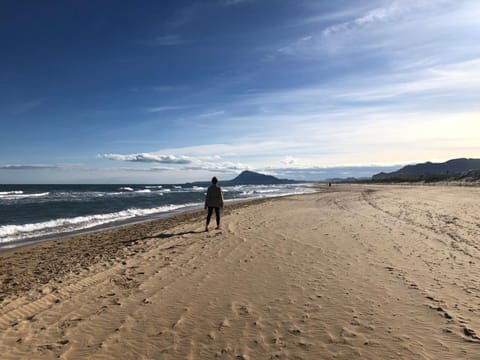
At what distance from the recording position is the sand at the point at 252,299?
4.42 meters

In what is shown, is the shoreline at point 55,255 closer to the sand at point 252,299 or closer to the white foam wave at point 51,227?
the sand at point 252,299

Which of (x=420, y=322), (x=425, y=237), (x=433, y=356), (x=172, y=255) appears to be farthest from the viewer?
(x=425, y=237)

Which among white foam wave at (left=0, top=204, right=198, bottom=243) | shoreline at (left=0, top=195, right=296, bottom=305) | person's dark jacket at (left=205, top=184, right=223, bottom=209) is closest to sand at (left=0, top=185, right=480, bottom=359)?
shoreline at (left=0, top=195, right=296, bottom=305)

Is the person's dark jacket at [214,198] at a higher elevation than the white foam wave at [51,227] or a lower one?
higher

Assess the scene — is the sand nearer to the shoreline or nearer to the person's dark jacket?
the shoreline

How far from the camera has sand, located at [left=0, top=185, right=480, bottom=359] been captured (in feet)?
14.5

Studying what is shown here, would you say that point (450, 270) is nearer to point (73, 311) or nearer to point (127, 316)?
point (127, 316)

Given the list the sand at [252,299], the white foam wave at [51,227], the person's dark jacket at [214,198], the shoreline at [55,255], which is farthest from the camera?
the white foam wave at [51,227]

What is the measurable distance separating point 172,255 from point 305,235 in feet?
16.5

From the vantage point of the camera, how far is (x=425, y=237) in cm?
1084

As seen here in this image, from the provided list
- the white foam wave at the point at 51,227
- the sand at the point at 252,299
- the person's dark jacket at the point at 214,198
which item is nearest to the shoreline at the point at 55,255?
the sand at the point at 252,299

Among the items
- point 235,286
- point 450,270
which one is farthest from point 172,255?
point 450,270

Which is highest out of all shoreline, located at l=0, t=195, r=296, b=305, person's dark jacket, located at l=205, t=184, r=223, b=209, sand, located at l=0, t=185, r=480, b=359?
person's dark jacket, located at l=205, t=184, r=223, b=209

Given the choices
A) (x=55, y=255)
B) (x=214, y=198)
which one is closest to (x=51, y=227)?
(x=55, y=255)
